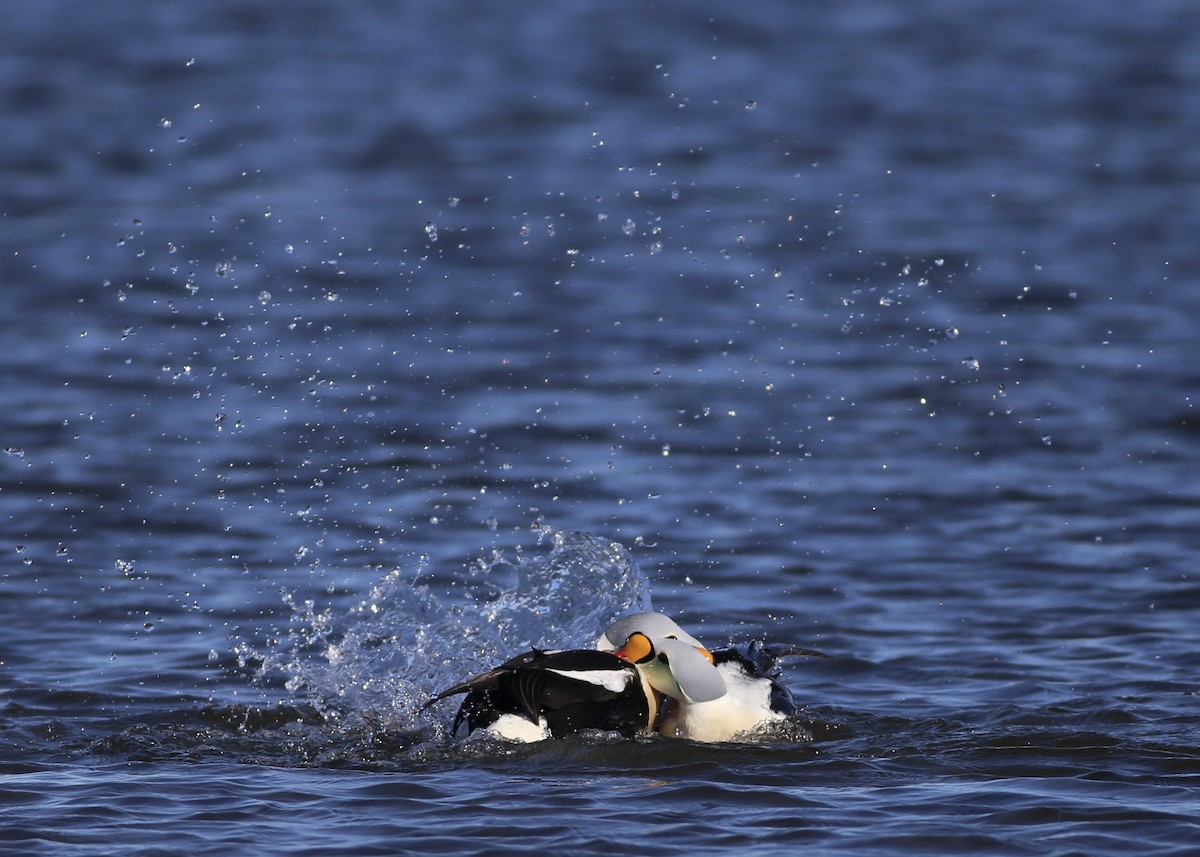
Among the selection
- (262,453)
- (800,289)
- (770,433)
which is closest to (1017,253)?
(800,289)

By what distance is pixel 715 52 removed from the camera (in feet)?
69.1

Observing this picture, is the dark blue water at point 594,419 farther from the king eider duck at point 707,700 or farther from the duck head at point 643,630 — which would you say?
the duck head at point 643,630

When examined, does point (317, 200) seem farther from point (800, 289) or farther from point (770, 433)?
point (770, 433)

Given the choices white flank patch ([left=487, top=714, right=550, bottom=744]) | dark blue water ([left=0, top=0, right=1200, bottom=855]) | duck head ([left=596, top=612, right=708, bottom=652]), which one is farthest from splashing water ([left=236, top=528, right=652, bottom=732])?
duck head ([left=596, top=612, right=708, bottom=652])

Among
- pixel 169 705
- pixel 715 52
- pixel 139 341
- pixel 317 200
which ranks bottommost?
pixel 169 705

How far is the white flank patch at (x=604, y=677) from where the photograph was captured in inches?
239

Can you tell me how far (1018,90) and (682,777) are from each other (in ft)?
50.7

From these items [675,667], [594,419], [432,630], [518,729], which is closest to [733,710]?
[675,667]

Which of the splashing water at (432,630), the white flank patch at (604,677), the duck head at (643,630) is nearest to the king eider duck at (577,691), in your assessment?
the white flank patch at (604,677)

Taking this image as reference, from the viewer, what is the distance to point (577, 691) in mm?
6082

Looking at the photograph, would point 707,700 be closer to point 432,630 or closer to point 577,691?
point 577,691

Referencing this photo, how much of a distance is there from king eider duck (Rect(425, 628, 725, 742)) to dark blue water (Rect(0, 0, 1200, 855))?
94 millimetres

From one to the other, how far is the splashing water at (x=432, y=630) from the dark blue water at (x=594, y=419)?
0.02m

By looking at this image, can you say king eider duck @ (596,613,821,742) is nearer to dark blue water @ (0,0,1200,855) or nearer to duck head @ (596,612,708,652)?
duck head @ (596,612,708,652)
